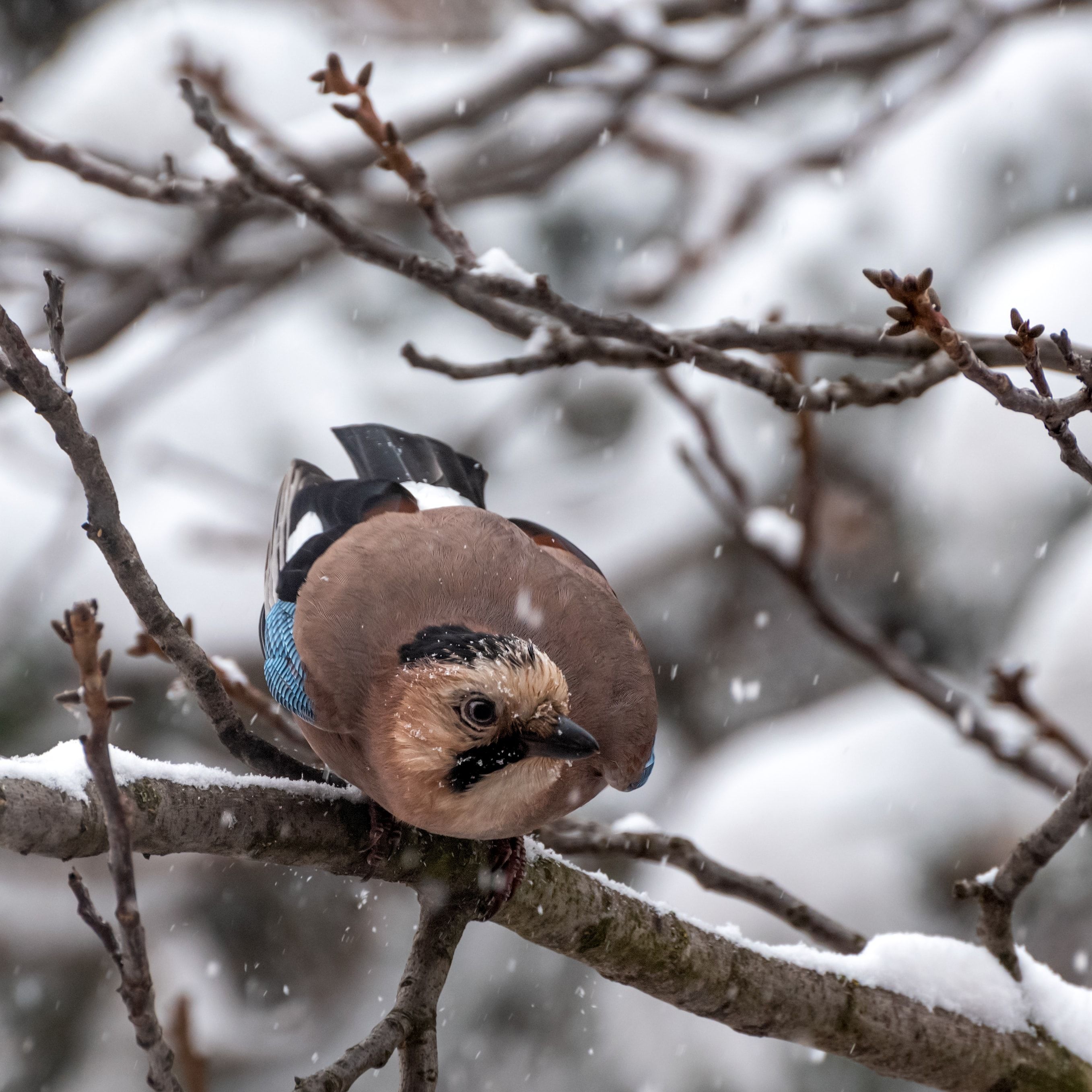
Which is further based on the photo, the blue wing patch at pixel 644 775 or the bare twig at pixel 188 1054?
the blue wing patch at pixel 644 775

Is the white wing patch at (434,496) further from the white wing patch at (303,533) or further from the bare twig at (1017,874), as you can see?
the bare twig at (1017,874)

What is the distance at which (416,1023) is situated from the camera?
4.89 feet

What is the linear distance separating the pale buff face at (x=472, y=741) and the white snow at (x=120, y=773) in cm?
16

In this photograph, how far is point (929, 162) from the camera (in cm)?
519

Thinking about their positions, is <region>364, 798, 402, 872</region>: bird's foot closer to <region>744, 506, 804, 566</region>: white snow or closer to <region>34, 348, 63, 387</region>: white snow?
<region>34, 348, 63, 387</region>: white snow

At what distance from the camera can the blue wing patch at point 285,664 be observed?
1.86 metres

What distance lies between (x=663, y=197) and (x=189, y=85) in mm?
4431

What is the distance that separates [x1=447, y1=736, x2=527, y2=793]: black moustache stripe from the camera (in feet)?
5.40

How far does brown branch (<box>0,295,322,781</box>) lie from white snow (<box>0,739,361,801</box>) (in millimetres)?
50

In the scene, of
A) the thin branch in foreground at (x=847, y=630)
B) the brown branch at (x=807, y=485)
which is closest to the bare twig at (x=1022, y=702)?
the thin branch in foreground at (x=847, y=630)

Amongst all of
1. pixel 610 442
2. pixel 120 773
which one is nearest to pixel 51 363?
pixel 120 773

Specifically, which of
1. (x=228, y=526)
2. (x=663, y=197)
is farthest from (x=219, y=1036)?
(x=663, y=197)

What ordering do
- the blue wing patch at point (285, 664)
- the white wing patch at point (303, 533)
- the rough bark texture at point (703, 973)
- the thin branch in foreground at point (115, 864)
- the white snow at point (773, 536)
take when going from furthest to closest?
the white snow at point (773, 536), the white wing patch at point (303, 533), the blue wing patch at point (285, 664), the rough bark texture at point (703, 973), the thin branch in foreground at point (115, 864)

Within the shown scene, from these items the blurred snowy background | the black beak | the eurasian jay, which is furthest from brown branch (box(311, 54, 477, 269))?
the blurred snowy background
